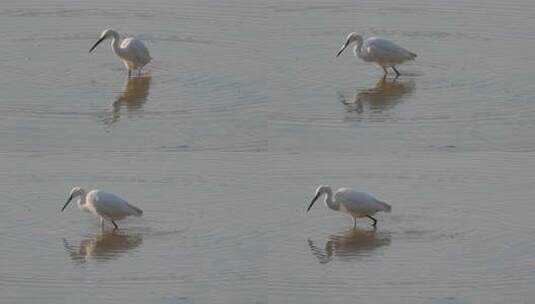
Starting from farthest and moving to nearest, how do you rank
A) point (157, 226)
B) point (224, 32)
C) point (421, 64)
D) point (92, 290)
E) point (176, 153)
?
point (224, 32) → point (421, 64) → point (176, 153) → point (157, 226) → point (92, 290)

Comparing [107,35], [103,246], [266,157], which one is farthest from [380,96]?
[103,246]

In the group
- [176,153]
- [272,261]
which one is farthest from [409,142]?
[272,261]

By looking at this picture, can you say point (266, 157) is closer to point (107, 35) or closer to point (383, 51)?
point (383, 51)

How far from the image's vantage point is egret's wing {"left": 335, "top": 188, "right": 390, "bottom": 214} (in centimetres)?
1275

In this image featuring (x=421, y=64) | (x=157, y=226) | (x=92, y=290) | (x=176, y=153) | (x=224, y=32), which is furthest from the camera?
(x=224, y=32)

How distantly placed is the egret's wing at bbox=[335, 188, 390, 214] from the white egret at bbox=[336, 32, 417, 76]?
3.90 metres

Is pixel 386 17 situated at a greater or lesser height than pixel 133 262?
lesser

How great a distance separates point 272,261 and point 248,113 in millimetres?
3374

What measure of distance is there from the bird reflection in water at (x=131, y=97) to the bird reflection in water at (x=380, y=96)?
6.46 ft

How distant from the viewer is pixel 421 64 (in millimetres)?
17266

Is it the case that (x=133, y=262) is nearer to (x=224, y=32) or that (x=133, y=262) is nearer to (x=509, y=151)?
(x=509, y=151)

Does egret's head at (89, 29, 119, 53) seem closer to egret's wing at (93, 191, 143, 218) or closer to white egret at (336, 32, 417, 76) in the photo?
white egret at (336, 32, 417, 76)

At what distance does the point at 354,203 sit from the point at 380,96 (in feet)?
11.4

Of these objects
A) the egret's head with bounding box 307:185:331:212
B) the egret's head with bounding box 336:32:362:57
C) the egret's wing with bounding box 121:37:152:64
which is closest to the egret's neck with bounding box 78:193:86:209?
the egret's head with bounding box 307:185:331:212
